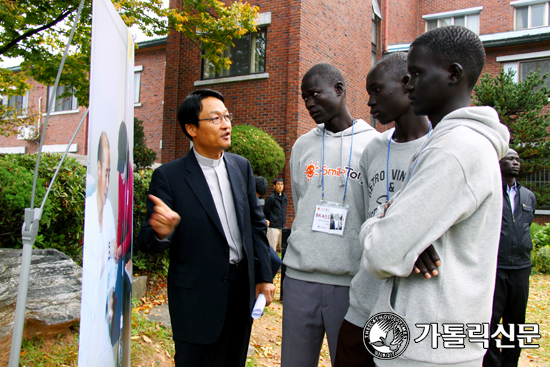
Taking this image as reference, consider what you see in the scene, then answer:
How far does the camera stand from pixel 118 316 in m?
1.80

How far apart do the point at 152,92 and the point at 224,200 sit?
15.4 meters

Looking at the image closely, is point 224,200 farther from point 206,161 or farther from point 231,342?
point 231,342

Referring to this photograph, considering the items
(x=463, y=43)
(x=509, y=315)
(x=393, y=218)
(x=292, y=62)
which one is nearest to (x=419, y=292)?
(x=393, y=218)

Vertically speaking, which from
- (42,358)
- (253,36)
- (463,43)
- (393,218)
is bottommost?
(42,358)

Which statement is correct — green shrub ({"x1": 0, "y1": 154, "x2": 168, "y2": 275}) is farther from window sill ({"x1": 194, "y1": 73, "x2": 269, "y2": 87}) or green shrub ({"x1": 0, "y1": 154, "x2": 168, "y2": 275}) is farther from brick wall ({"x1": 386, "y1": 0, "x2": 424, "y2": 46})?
brick wall ({"x1": 386, "y1": 0, "x2": 424, "y2": 46})

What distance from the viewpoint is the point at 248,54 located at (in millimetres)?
11453

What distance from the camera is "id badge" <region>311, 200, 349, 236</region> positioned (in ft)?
7.13

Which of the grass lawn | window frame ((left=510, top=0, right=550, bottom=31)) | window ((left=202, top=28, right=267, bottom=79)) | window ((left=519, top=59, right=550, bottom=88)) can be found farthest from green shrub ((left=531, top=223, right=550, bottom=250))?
window frame ((left=510, top=0, right=550, bottom=31))

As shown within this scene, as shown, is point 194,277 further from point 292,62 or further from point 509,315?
point 292,62

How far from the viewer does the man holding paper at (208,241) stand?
2115 millimetres

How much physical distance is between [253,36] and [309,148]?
32.3 feet

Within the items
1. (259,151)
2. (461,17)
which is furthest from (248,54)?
(461,17)

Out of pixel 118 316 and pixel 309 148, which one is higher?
pixel 309 148

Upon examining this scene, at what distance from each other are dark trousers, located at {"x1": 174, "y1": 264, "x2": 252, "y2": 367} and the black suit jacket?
6 cm
